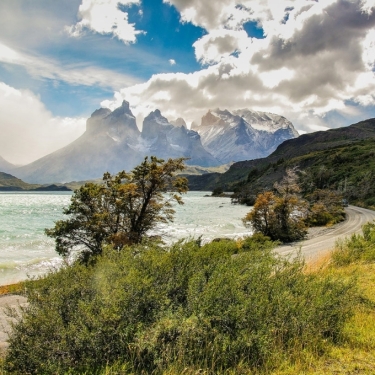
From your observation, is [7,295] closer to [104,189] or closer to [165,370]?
[104,189]

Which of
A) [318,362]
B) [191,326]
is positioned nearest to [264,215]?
[318,362]

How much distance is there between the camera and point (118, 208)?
2852 centimetres

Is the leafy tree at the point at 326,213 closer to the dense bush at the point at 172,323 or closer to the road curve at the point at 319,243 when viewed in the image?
the road curve at the point at 319,243

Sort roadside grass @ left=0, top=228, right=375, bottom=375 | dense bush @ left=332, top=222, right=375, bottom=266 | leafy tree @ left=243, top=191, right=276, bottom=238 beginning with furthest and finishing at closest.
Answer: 1. leafy tree @ left=243, top=191, right=276, bottom=238
2. dense bush @ left=332, top=222, right=375, bottom=266
3. roadside grass @ left=0, top=228, right=375, bottom=375

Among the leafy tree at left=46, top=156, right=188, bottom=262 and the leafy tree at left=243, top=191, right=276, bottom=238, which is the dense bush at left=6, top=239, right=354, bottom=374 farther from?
the leafy tree at left=243, top=191, right=276, bottom=238

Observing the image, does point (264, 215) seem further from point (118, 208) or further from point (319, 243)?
point (118, 208)

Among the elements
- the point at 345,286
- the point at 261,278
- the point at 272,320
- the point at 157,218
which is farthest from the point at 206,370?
the point at 157,218

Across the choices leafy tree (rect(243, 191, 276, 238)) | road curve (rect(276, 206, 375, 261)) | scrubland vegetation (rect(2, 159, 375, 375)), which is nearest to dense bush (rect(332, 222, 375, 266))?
road curve (rect(276, 206, 375, 261))

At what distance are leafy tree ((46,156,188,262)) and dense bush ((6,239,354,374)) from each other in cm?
1978

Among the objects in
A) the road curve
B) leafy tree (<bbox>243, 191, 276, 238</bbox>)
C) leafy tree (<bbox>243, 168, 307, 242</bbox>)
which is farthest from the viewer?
leafy tree (<bbox>243, 191, 276, 238</bbox>)

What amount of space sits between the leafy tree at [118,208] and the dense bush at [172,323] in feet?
64.9

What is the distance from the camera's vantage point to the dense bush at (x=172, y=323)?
5504 mm

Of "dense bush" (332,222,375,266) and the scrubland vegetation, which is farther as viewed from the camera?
"dense bush" (332,222,375,266)

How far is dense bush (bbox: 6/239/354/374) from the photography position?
5.50 meters
